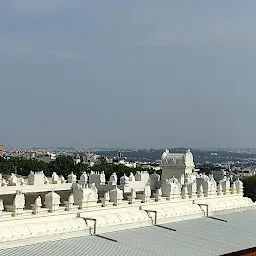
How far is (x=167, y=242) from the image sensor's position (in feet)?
88.8

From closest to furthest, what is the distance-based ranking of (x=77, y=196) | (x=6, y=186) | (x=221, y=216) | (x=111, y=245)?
(x=111, y=245), (x=77, y=196), (x=6, y=186), (x=221, y=216)

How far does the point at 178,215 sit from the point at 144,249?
24.3ft

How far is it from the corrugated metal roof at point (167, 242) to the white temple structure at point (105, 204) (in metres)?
0.49

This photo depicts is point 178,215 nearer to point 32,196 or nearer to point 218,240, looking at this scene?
point 218,240

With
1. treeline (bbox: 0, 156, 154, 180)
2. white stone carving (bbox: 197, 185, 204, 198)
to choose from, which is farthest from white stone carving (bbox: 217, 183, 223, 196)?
treeline (bbox: 0, 156, 154, 180)

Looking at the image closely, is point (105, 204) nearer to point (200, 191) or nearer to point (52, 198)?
point (52, 198)

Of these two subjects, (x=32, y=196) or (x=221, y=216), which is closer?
(x=32, y=196)

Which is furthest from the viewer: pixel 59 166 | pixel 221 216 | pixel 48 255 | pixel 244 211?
pixel 59 166

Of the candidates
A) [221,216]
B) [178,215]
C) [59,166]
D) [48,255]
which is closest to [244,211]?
[221,216]

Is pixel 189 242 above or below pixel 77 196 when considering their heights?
below

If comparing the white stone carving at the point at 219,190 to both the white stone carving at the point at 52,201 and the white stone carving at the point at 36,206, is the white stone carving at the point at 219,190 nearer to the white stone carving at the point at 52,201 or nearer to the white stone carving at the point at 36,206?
the white stone carving at the point at 52,201

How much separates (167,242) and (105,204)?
133 inches

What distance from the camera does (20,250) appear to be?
73.0ft

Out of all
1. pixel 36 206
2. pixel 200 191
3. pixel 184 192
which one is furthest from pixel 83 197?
pixel 200 191
